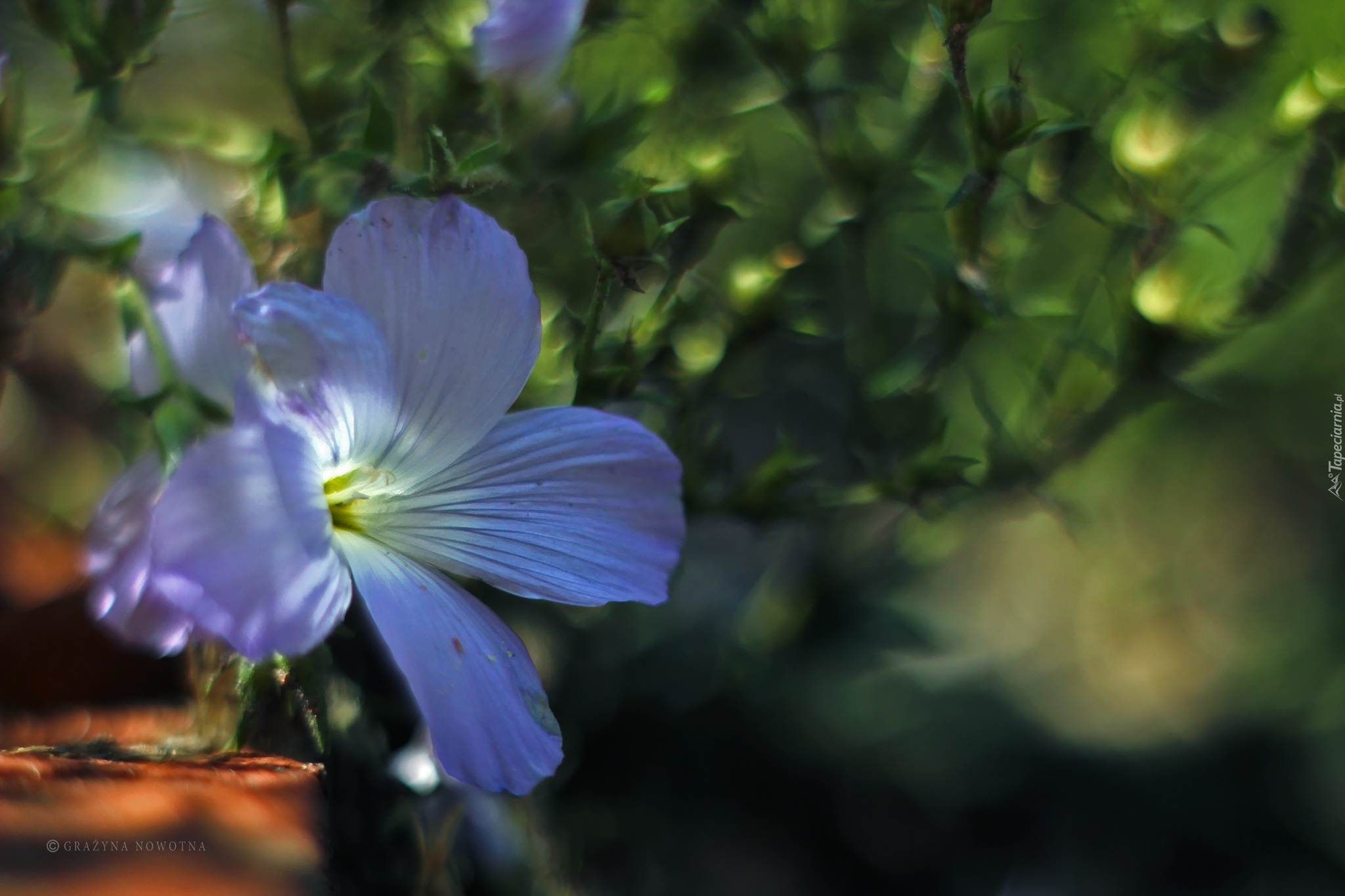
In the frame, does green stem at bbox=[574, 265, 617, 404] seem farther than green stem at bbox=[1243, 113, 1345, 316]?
No

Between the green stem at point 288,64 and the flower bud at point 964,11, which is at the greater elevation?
the flower bud at point 964,11

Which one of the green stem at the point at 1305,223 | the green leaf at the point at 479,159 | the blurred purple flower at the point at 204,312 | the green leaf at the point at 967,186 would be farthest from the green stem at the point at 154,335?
the green stem at the point at 1305,223

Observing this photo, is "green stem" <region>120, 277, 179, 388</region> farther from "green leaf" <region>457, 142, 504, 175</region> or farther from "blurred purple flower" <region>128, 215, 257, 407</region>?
"green leaf" <region>457, 142, 504, 175</region>

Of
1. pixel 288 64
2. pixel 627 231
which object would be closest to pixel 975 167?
pixel 627 231

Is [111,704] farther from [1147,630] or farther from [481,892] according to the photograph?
[1147,630]

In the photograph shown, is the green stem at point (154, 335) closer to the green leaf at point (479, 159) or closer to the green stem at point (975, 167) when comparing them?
the green leaf at point (479, 159)

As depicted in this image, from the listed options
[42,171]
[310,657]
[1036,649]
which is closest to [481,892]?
[310,657]

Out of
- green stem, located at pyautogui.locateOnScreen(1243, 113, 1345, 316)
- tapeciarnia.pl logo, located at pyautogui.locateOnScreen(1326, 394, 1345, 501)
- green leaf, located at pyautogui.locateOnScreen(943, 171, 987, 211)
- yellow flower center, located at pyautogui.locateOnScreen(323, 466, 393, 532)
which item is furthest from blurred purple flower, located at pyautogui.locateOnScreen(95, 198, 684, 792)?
tapeciarnia.pl logo, located at pyautogui.locateOnScreen(1326, 394, 1345, 501)
